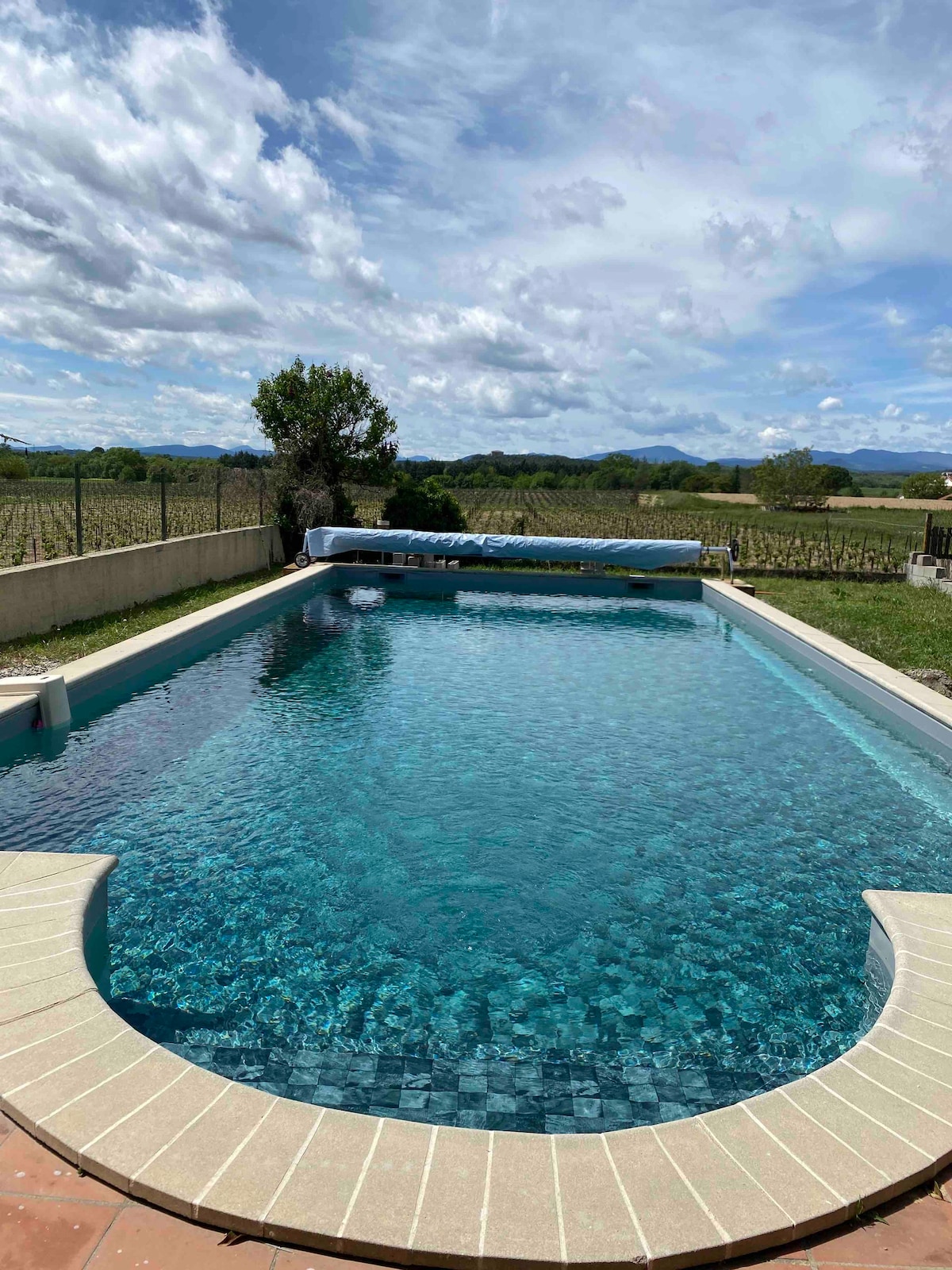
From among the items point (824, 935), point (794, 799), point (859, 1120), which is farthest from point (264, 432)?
point (859, 1120)

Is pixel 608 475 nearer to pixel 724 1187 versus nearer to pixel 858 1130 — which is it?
pixel 858 1130

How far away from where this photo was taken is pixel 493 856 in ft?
13.0

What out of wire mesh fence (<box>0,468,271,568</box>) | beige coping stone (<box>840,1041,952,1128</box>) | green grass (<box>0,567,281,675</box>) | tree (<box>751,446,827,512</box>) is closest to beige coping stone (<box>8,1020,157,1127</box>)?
beige coping stone (<box>840,1041,952,1128</box>)

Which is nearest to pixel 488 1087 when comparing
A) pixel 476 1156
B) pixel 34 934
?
pixel 476 1156

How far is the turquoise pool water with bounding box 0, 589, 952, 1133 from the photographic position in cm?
276

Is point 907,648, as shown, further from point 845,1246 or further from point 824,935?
point 845,1246

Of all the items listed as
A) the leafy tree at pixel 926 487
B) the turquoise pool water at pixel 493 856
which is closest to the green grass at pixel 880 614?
the turquoise pool water at pixel 493 856

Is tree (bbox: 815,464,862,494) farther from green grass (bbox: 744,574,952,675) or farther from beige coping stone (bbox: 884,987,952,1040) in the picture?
beige coping stone (bbox: 884,987,952,1040)

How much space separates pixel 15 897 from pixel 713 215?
1194 centimetres

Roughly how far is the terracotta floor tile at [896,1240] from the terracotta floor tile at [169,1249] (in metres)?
1.10

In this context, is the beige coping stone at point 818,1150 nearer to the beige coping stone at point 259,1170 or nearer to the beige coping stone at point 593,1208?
the beige coping stone at point 593,1208

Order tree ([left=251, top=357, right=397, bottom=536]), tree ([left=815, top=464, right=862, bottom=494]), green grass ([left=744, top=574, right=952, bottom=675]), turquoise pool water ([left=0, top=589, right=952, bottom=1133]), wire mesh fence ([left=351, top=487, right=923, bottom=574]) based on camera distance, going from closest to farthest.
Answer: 1. turquoise pool water ([left=0, top=589, right=952, bottom=1133])
2. green grass ([left=744, top=574, right=952, bottom=675])
3. tree ([left=251, top=357, right=397, bottom=536])
4. wire mesh fence ([left=351, top=487, right=923, bottom=574])
5. tree ([left=815, top=464, right=862, bottom=494])

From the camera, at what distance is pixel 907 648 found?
8.32m

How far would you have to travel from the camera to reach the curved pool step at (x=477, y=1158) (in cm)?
159
